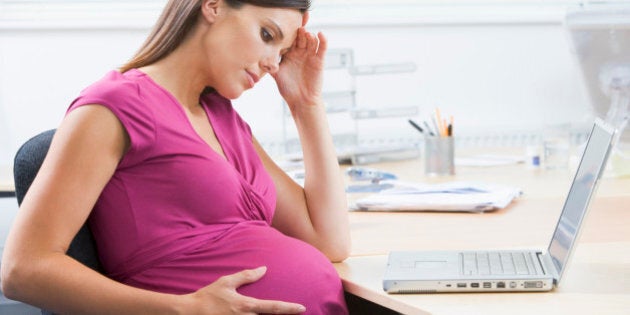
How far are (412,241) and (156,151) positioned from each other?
517 millimetres

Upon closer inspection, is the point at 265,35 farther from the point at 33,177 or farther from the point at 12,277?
the point at 12,277

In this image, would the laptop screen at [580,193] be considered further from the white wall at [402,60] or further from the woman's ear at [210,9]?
the white wall at [402,60]

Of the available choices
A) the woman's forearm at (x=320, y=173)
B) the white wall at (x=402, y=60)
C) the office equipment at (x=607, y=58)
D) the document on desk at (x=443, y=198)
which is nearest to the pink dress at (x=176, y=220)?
the woman's forearm at (x=320, y=173)

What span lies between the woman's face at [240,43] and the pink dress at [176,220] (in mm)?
104

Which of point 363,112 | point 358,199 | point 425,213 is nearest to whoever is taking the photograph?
point 425,213

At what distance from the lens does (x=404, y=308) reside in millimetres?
1164

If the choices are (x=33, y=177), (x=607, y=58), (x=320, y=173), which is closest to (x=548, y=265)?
(x=320, y=173)

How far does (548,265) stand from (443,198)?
66 cm

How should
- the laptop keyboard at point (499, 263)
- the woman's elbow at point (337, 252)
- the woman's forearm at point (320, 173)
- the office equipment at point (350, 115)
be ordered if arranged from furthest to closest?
the office equipment at point (350, 115), the woman's forearm at point (320, 173), the woman's elbow at point (337, 252), the laptop keyboard at point (499, 263)

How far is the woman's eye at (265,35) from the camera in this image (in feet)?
4.64

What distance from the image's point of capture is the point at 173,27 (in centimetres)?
140

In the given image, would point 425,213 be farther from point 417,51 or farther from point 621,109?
point 417,51

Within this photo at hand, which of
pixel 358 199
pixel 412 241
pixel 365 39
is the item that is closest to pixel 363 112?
pixel 365 39

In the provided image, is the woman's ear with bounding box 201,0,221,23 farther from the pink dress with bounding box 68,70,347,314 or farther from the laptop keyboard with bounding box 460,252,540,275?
the laptop keyboard with bounding box 460,252,540,275
